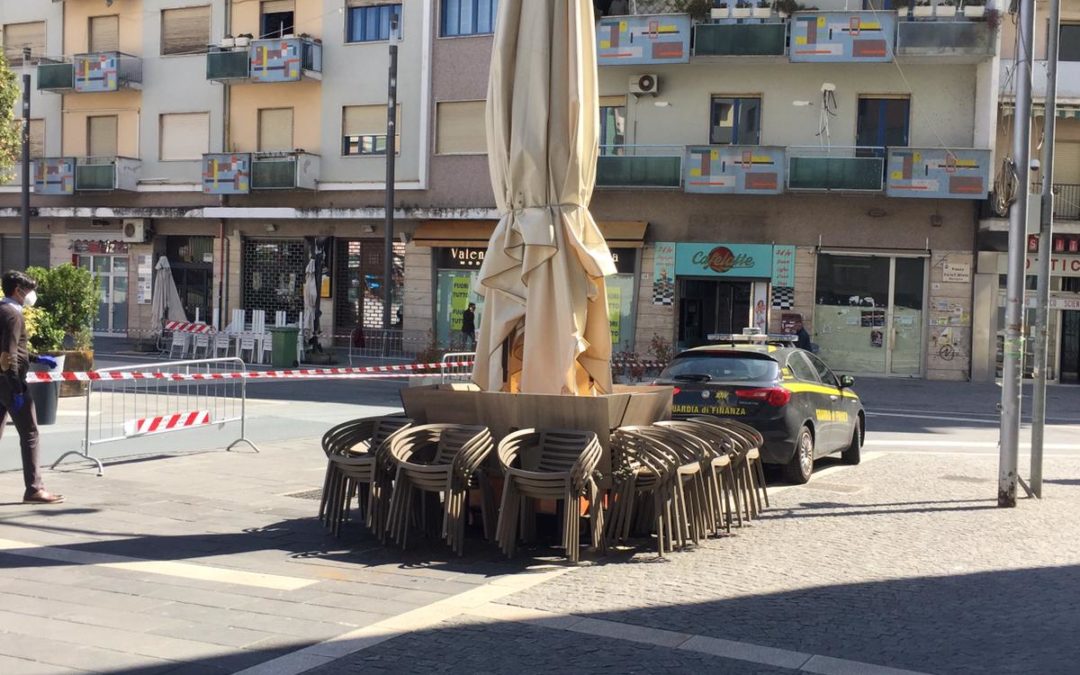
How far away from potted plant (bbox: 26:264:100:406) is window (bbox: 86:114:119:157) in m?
20.1

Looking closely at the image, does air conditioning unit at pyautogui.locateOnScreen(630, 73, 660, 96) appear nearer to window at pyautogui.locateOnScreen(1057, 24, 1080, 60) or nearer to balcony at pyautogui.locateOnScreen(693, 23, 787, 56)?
balcony at pyautogui.locateOnScreen(693, 23, 787, 56)

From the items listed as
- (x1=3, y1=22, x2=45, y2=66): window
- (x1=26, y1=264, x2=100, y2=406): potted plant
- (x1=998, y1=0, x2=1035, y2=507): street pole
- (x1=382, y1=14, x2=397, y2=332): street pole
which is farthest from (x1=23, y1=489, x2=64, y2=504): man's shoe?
(x1=3, y1=22, x2=45, y2=66): window

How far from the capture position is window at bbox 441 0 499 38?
105ft

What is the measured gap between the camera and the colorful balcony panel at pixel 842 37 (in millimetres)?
27812

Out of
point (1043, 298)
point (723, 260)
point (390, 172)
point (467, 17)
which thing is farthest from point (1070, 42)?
point (1043, 298)

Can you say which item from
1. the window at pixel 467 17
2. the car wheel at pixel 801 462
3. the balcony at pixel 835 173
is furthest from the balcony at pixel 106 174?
the car wheel at pixel 801 462

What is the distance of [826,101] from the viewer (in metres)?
29.3

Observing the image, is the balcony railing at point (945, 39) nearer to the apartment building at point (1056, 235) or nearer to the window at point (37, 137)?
the apartment building at point (1056, 235)

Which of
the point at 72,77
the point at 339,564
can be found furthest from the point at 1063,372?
the point at 72,77

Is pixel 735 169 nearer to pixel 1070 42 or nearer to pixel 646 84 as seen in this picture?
pixel 646 84

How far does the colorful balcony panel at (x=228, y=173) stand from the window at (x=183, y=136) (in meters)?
1.36

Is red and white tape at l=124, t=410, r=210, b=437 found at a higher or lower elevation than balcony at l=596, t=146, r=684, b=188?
lower

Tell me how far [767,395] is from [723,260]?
729 inches

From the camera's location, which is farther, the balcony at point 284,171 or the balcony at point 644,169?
the balcony at point 284,171
